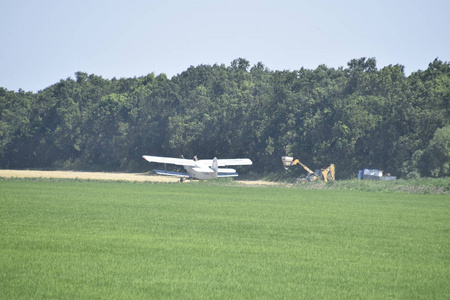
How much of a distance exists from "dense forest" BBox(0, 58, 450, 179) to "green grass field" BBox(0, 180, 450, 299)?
35637 mm

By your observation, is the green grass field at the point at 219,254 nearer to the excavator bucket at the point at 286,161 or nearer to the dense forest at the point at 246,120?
the dense forest at the point at 246,120

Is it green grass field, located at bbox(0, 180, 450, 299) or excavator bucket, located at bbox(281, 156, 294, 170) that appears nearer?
green grass field, located at bbox(0, 180, 450, 299)

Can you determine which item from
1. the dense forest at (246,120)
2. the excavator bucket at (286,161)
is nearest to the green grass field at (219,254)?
the dense forest at (246,120)

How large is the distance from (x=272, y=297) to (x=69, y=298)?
3613 millimetres

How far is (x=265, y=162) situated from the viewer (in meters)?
73.6

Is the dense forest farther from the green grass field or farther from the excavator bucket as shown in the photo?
the green grass field

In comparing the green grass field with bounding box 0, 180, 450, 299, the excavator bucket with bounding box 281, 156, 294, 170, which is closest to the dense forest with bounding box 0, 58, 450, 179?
the excavator bucket with bounding box 281, 156, 294, 170

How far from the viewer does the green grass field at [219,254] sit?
11531 millimetres

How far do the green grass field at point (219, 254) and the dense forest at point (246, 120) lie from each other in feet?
117

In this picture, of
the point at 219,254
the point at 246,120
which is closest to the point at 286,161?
the point at 246,120

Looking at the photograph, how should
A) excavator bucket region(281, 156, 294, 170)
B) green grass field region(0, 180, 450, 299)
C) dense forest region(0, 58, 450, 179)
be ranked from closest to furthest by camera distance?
green grass field region(0, 180, 450, 299)
dense forest region(0, 58, 450, 179)
excavator bucket region(281, 156, 294, 170)

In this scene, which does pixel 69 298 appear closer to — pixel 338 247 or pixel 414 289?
pixel 414 289

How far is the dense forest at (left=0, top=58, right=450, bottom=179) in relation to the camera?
206 ft

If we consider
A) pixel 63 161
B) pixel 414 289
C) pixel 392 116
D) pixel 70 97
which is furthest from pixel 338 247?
pixel 70 97
